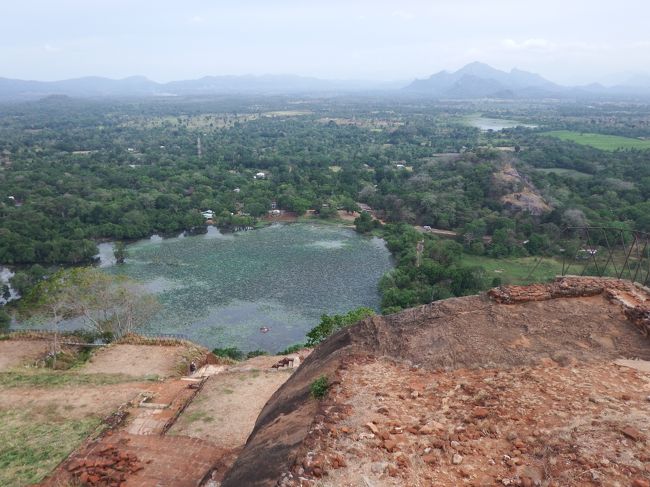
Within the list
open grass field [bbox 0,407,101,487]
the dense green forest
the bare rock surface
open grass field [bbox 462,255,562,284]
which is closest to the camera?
the bare rock surface

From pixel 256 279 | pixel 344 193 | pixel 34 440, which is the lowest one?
pixel 256 279

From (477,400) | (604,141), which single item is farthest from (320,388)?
(604,141)

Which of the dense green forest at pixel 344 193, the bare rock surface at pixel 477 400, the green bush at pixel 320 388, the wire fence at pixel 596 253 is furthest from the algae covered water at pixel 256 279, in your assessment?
the green bush at pixel 320 388

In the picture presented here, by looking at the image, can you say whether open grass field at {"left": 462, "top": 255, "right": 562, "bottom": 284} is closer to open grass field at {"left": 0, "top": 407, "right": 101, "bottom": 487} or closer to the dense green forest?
the dense green forest

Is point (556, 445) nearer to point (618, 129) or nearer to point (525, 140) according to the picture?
point (525, 140)

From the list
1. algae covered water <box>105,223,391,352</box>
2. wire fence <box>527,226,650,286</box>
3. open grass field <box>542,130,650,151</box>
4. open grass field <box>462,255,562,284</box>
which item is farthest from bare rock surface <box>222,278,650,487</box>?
open grass field <box>542,130,650,151</box>

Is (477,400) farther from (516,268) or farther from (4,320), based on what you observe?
(516,268)

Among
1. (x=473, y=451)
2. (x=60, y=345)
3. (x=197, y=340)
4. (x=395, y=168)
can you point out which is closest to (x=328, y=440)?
(x=473, y=451)
